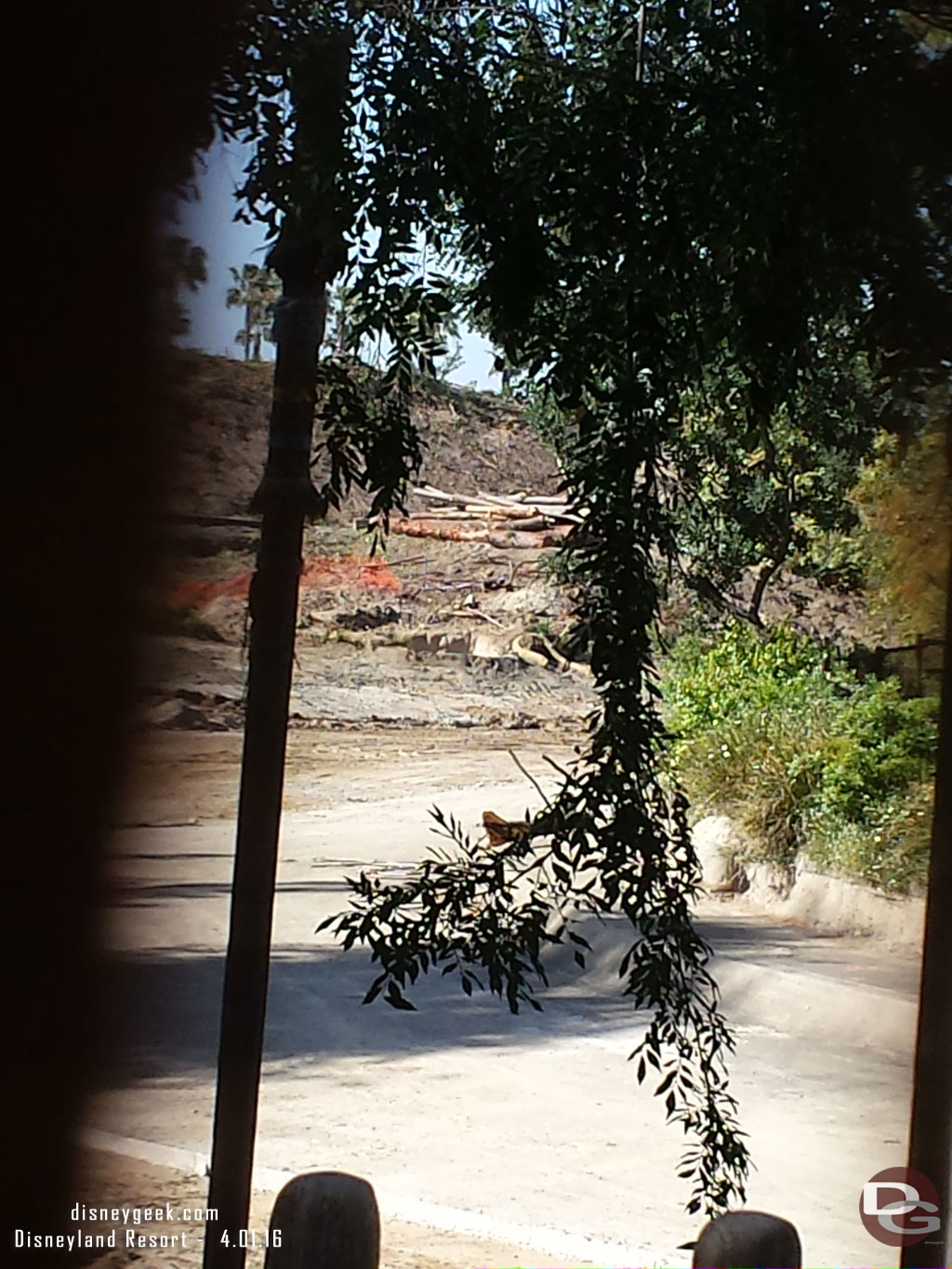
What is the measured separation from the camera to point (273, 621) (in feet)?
4.17

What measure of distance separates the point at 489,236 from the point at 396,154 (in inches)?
4.5

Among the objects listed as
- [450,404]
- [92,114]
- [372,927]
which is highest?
[92,114]

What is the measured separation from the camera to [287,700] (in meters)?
1.27

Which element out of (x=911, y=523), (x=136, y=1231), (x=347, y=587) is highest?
(x=911, y=523)

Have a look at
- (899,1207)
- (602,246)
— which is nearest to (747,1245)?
(899,1207)

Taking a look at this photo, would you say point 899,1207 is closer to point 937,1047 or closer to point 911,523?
point 937,1047

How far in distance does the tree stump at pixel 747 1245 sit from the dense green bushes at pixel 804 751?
32 cm

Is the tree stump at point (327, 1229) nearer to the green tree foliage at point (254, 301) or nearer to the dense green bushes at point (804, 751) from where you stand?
the dense green bushes at point (804, 751)

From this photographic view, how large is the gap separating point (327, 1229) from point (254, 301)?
0.84 meters

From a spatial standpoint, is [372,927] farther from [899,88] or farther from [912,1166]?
[899,88]

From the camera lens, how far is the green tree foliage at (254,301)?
4.09 ft

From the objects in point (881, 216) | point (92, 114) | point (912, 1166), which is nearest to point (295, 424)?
point (92, 114)

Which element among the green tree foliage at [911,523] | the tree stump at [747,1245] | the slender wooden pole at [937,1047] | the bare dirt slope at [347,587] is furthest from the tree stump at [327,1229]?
the green tree foliage at [911,523]

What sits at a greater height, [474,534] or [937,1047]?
[474,534]
